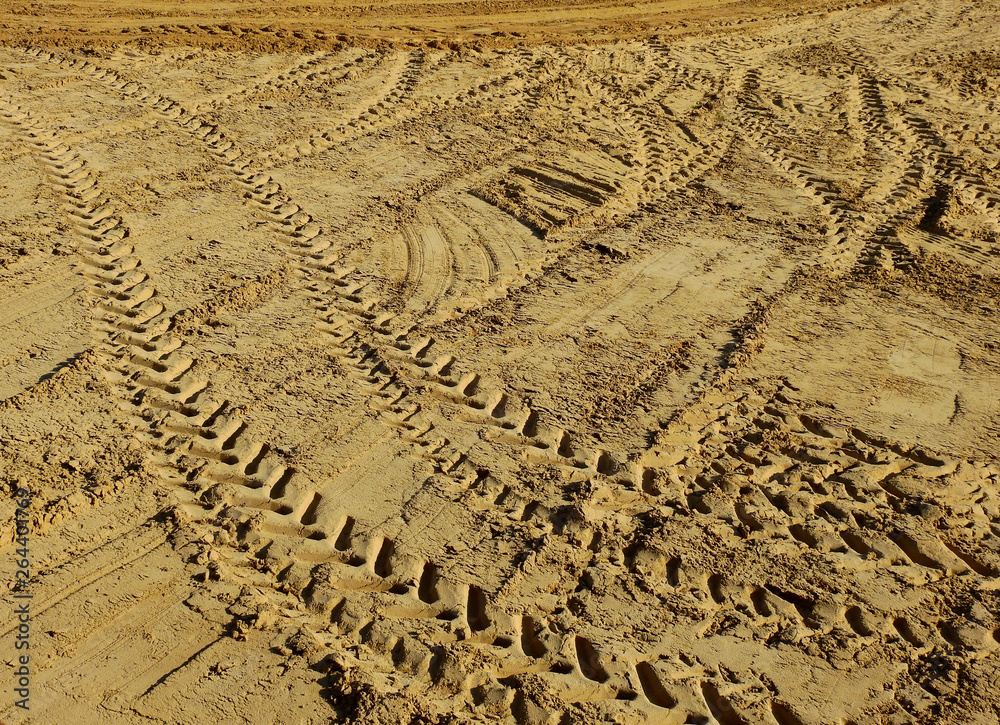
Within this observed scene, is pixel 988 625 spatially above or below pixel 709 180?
below

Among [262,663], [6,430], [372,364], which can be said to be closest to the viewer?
[262,663]

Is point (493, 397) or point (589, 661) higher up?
point (493, 397)

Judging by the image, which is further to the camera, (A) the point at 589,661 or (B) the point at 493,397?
(B) the point at 493,397

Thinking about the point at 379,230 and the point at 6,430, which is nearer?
the point at 6,430

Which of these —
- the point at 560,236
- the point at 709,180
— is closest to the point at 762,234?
the point at 709,180

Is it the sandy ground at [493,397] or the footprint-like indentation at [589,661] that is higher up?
the sandy ground at [493,397]

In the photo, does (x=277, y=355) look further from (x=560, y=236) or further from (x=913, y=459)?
(x=913, y=459)

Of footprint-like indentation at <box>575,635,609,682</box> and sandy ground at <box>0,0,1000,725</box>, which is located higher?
sandy ground at <box>0,0,1000,725</box>

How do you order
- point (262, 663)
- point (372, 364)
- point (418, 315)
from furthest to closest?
point (418, 315)
point (372, 364)
point (262, 663)
